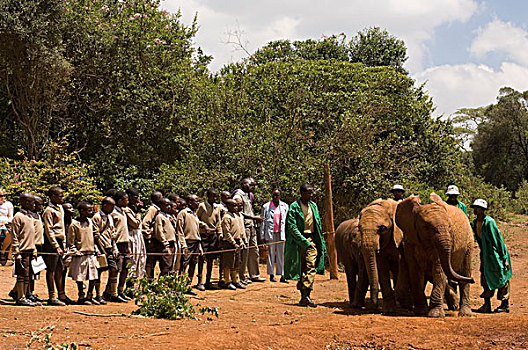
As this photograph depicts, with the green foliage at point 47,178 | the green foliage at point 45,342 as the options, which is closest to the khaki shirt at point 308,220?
the green foliage at point 45,342

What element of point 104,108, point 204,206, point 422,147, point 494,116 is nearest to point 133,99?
point 104,108

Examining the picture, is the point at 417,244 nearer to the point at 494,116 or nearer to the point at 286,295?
the point at 286,295

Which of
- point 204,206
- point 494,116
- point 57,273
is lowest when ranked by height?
point 57,273

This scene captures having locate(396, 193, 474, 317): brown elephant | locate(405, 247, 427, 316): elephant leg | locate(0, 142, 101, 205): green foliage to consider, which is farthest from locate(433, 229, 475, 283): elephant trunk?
locate(0, 142, 101, 205): green foliage

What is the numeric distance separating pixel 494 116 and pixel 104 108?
2851 centimetres

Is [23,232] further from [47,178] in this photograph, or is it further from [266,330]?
[47,178]

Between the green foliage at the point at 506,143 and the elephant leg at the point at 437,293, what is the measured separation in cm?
3284

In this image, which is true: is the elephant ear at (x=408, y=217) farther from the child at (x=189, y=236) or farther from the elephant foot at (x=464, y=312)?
the child at (x=189, y=236)

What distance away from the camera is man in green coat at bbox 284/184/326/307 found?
10344 mm

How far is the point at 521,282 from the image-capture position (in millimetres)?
14914

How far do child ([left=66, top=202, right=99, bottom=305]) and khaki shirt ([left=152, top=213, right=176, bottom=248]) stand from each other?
5.56ft

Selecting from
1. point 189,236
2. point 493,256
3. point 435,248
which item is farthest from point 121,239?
point 493,256

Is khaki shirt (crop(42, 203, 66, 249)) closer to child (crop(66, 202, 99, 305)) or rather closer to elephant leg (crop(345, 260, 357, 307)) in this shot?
child (crop(66, 202, 99, 305))

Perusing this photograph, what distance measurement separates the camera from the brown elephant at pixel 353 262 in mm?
10094
